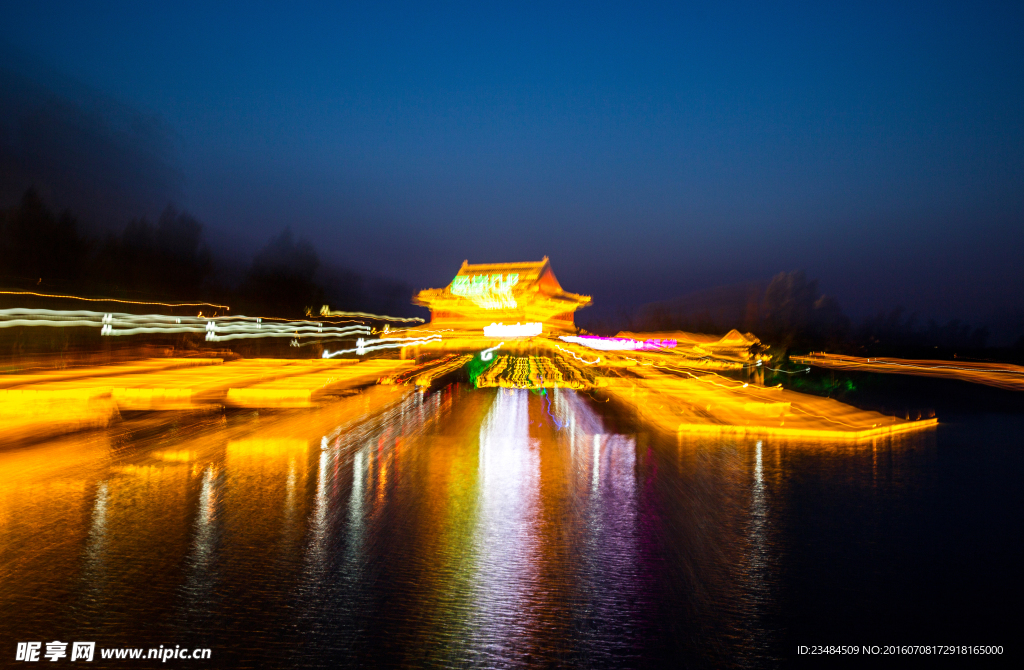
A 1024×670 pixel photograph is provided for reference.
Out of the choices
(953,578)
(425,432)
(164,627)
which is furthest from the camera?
(425,432)

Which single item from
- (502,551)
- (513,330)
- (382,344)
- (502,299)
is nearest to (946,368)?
(513,330)

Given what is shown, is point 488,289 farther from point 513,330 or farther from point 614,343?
point 614,343

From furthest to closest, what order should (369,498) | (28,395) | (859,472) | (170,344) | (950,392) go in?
(170,344) < (950,392) < (28,395) < (859,472) < (369,498)

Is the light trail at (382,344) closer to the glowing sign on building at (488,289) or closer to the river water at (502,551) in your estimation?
the glowing sign on building at (488,289)

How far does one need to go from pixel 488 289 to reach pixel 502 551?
5323 cm

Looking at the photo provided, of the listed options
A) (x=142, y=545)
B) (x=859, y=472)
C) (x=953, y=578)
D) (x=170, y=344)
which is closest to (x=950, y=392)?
(x=859, y=472)

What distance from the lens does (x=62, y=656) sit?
11.8ft

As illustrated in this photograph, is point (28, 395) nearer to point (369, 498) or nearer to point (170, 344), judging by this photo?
point (369, 498)

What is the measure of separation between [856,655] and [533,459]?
Result: 568cm

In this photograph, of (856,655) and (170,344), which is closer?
(856,655)

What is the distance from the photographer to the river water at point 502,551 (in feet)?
12.7

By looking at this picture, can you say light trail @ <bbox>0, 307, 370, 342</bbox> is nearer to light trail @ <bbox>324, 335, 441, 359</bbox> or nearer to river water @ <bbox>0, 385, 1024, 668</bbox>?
light trail @ <bbox>324, 335, 441, 359</bbox>

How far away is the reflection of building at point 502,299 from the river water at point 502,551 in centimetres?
3785

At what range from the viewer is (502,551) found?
534cm
